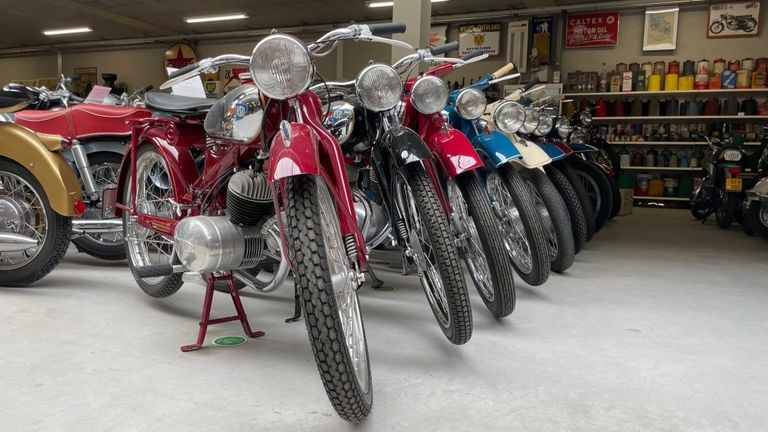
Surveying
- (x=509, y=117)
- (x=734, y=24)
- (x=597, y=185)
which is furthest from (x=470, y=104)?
(x=734, y=24)

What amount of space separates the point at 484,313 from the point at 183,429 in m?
1.58

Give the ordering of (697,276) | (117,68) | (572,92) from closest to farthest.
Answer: (697,276), (572,92), (117,68)

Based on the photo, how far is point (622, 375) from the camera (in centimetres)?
201

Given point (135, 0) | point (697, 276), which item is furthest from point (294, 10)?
point (697, 276)

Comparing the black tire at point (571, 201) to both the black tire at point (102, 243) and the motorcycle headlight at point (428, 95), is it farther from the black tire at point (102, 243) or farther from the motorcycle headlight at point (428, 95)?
the black tire at point (102, 243)

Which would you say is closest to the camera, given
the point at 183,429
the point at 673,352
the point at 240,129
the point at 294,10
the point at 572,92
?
Result: the point at 183,429

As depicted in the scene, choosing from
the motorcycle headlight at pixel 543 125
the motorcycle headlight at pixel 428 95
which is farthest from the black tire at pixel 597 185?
the motorcycle headlight at pixel 428 95

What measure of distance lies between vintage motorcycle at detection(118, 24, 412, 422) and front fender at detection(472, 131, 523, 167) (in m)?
1.09

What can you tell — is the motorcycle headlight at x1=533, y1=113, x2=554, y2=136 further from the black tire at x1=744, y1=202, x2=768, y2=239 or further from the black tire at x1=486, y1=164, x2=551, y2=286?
the black tire at x1=744, y1=202, x2=768, y2=239

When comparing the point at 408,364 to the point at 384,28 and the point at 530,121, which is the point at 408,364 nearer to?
the point at 384,28

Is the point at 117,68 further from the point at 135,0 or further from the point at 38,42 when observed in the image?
the point at 135,0

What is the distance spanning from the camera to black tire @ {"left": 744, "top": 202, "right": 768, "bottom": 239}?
5328mm

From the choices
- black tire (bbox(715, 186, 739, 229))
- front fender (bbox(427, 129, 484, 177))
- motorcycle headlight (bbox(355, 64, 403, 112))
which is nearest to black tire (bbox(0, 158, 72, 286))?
motorcycle headlight (bbox(355, 64, 403, 112))

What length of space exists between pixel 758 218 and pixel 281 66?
17.9ft
